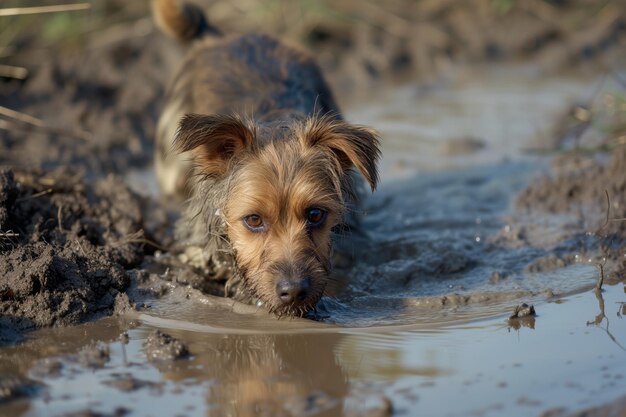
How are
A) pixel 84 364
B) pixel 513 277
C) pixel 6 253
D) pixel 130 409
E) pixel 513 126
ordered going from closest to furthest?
pixel 130 409
pixel 84 364
pixel 6 253
pixel 513 277
pixel 513 126

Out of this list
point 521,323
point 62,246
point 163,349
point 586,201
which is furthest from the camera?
point 586,201

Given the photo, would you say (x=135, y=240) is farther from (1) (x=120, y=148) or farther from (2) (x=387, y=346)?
(1) (x=120, y=148)

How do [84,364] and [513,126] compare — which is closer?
[84,364]

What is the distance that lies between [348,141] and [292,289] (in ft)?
3.30

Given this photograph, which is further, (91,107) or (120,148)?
(91,107)

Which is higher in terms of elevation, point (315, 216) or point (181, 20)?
point (181, 20)

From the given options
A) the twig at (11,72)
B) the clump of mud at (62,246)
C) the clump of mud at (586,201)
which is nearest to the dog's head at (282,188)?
the clump of mud at (62,246)

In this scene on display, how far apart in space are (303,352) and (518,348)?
3.50 ft

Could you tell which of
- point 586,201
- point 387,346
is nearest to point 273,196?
point 387,346

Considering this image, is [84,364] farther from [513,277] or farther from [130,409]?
[513,277]

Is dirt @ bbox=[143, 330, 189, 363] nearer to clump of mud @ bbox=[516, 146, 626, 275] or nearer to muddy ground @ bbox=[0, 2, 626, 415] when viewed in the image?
muddy ground @ bbox=[0, 2, 626, 415]

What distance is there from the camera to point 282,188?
17.1 ft

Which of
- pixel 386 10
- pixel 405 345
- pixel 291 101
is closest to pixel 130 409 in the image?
pixel 405 345

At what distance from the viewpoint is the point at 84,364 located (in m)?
4.34
